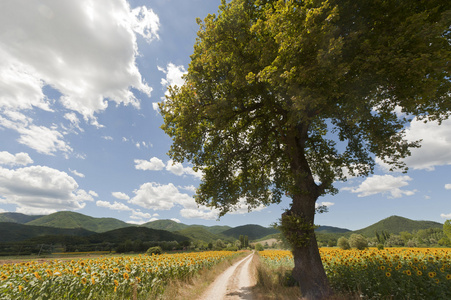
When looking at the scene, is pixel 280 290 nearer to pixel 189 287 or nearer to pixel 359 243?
pixel 189 287

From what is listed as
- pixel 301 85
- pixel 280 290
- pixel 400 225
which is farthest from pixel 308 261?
pixel 400 225

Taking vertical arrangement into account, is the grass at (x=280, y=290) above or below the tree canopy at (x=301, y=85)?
below

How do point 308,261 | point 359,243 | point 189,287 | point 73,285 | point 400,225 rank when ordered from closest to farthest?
point 73,285, point 308,261, point 189,287, point 359,243, point 400,225

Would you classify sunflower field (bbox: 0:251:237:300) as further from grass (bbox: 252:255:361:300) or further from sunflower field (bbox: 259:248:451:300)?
sunflower field (bbox: 259:248:451:300)

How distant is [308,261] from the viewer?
9406 millimetres

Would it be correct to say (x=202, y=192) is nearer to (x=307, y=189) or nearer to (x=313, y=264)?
(x=307, y=189)

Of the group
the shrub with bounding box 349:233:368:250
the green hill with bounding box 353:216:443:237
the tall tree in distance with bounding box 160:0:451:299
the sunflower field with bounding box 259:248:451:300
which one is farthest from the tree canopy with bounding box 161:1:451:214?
the green hill with bounding box 353:216:443:237

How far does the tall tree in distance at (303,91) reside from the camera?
6891mm

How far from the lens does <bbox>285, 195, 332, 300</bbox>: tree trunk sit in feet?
28.7

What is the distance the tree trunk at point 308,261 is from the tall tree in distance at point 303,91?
47mm

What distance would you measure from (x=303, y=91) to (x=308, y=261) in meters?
8.19

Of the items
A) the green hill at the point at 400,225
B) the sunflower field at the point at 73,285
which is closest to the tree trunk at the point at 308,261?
the sunflower field at the point at 73,285

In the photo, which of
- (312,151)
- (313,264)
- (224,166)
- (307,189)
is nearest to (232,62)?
(224,166)

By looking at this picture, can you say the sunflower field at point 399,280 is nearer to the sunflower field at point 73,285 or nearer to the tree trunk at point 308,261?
the tree trunk at point 308,261
